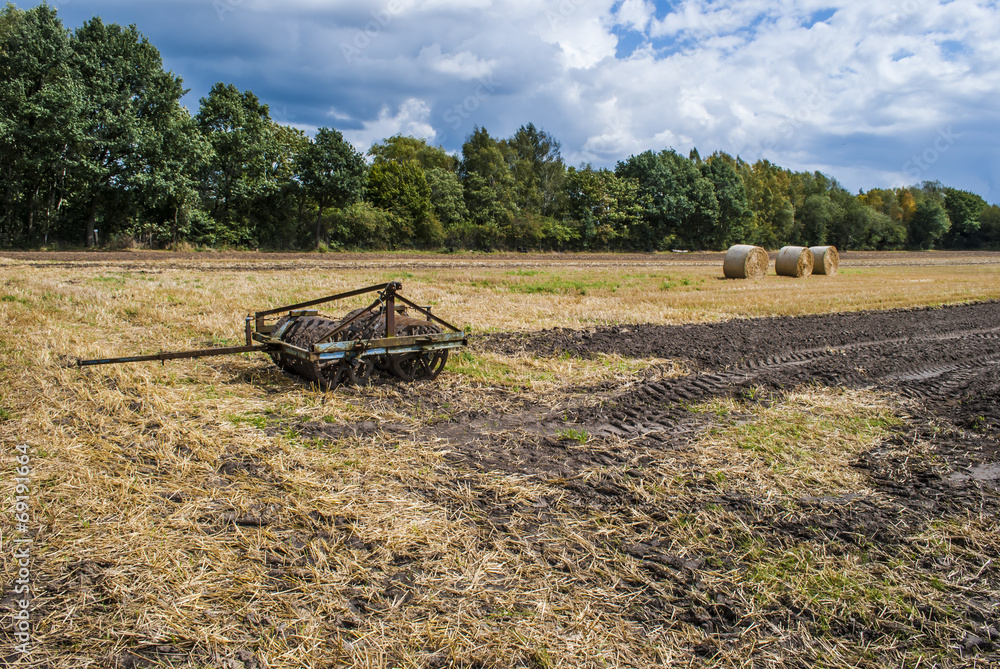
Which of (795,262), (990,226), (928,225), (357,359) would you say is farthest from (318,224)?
(990,226)

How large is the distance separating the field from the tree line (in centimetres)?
3277

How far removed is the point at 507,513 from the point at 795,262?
28.7 metres

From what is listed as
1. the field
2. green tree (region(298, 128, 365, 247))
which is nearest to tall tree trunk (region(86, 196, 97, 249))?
green tree (region(298, 128, 365, 247))

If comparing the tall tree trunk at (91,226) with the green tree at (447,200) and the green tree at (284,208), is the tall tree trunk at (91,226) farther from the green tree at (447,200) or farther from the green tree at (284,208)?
the green tree at (447,200)

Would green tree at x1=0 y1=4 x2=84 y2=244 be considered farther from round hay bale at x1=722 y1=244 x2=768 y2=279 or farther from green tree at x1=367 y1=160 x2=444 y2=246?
round hay bale at x1=722 y1=244 x2=768 y2=279

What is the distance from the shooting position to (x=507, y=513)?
4.68 meters

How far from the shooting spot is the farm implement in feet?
24.8

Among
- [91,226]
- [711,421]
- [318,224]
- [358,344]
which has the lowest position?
[711,421]

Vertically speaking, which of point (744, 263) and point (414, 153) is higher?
point (414, 153)

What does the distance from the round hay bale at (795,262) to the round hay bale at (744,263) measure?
1877mm

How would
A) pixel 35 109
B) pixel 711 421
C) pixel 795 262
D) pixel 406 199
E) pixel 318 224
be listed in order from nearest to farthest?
1. pixel 711 421
2. pixel 795 262
3. pixel 35 109
4. pixel 318 224
5. pixel 406 199

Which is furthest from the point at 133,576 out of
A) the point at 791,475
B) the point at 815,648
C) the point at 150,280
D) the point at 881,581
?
the point at 150,280

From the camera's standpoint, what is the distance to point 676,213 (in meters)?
67.9

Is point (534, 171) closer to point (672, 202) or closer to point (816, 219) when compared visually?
point (672, 202)
